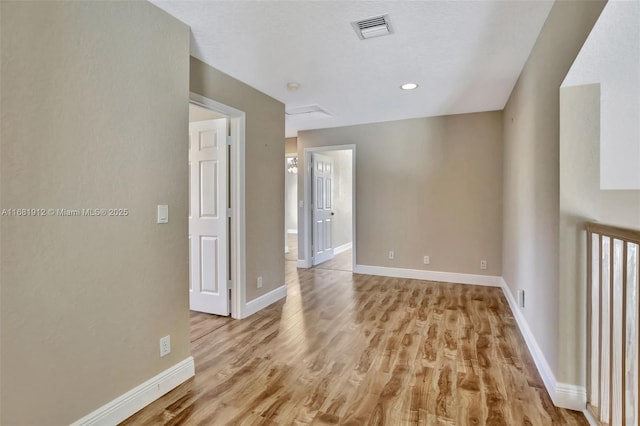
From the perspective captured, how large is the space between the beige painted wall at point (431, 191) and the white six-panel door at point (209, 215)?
249cm

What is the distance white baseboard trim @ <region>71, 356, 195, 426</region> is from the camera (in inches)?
67.2

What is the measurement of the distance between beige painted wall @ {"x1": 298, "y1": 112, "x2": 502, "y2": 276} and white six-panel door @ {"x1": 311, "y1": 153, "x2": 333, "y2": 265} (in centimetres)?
75

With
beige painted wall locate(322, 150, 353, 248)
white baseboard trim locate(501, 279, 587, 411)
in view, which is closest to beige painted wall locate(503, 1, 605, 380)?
white baseboard trim locate(501, 279, 587, 411)

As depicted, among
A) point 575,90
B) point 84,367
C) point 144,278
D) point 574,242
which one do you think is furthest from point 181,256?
point 575,90

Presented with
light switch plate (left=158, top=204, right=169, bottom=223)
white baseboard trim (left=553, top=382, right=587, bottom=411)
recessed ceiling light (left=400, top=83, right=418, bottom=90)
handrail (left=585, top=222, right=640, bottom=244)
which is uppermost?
recessed ceiling light (left=400, top=83, right=418, bottom=90)

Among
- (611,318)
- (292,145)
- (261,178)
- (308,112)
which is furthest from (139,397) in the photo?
(292,145)

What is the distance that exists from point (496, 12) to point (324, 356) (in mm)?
2676

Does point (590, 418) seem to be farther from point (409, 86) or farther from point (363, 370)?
point (409, 86)

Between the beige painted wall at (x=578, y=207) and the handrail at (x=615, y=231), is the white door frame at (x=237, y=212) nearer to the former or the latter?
the beige painted wall at (x=578, y=207)

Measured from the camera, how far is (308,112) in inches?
173

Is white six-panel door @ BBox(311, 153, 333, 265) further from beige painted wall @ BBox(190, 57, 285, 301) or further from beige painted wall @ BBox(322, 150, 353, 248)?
beige painted wall @ BBox(190, 57, 285, 301)

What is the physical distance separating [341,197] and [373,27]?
5433 mm

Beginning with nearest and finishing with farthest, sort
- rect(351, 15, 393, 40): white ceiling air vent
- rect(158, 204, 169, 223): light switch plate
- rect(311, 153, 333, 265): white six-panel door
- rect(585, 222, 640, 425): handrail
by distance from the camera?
rect(585, 222, 640, 425): handrail, rect(158, 204, 169, 223): light switch plate, rect(351, 15, 393, 40): white ceiling air vent, rect(311, 153, 333, 265): white six-panel door

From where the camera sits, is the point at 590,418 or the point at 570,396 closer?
the point at 590,418
